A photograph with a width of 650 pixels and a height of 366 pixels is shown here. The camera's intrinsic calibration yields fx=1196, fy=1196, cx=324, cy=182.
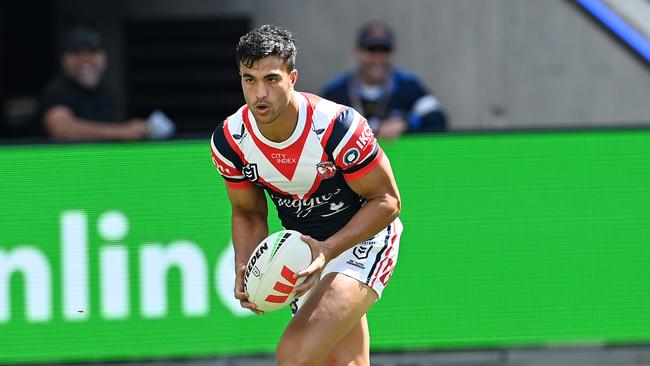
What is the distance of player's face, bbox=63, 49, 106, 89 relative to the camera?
10.6 metres

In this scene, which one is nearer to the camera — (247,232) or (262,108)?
(262,108)

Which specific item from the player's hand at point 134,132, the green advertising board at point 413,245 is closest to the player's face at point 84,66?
the player's hand at point 134,132

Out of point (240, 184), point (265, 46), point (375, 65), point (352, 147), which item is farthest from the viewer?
point (375, 65)

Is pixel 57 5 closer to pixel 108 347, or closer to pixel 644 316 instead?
pixel 108 347

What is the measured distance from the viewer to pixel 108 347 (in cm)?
922

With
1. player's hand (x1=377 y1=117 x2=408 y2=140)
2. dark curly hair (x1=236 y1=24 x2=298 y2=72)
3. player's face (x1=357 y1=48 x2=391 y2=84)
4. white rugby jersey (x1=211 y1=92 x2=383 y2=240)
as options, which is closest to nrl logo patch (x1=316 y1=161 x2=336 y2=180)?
white rugby jersey (x1=211 y1=92 x2=383 y2=240)

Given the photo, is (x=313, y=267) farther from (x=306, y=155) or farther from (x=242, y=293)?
(x=306, y=155)

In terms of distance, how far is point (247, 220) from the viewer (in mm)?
6715

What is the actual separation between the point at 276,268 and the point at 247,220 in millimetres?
715

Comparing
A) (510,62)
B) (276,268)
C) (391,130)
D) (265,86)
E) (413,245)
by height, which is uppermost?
(265,86)

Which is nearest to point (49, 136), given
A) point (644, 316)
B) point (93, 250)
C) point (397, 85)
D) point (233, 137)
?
point (93, 250)

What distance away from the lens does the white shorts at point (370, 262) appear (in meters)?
6.62

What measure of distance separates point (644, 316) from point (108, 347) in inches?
164

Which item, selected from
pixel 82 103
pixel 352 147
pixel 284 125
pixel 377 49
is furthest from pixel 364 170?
pixel 82 103
